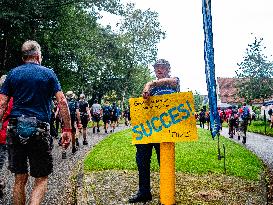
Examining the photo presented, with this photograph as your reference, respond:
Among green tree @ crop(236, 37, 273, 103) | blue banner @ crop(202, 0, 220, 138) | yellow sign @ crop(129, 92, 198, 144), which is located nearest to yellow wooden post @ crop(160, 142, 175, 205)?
yellow sign @ crop(129, 92, 198, 144)

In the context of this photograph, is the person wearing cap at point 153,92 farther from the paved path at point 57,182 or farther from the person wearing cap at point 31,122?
the person wearing cap at point 31,122

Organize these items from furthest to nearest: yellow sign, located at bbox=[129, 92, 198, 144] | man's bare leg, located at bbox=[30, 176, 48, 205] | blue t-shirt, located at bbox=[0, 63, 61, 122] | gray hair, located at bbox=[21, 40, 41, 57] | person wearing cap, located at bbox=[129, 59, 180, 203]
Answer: person wearing cap, located at bbox=[129, 59, 180, 203]
yellow sign, located at bbox=[129, 92, 198, 144]
gray hair, located at bbox=[21, 40, 41, 57]
blue t-shirt, located at bbox=[0, 63, 61, 122]
man's bare leg, located at bbox=[30, 176, 48, 205]

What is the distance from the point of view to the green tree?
124 ft

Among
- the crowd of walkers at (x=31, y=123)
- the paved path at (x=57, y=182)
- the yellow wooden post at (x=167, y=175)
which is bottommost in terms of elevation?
the paved path at (x=57, y=182)

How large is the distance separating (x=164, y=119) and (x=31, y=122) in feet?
5.58

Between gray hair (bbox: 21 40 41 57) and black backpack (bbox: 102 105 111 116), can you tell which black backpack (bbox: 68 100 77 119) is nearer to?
gray hair (bbox: 21 40 41 57)

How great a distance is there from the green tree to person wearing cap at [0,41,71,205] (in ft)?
118

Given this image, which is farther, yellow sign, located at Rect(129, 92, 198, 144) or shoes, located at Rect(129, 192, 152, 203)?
shoes, located at Rect(129, 192, 152, 203)

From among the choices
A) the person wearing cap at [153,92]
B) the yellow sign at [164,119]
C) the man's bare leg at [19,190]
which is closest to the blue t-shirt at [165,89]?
the person wearing cap at [153,92]

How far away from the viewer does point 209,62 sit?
6348 mm

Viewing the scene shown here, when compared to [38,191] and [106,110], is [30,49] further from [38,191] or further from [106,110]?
[106,110]

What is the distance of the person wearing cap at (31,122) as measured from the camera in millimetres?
3752

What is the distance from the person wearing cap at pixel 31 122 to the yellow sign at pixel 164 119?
1.15 meters

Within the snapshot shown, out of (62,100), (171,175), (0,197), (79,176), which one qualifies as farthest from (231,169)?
(62,100)
